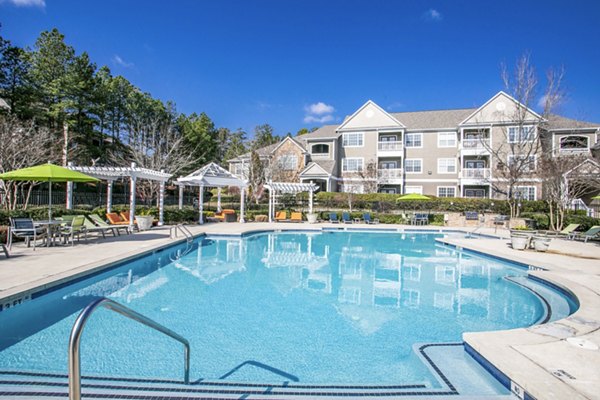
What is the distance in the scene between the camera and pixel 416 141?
35.7m

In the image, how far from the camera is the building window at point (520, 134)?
91.2ft

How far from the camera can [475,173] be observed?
1249 inches

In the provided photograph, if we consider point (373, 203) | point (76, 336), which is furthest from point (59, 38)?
point (76, 336)

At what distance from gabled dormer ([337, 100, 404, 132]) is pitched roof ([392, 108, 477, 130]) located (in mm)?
2139

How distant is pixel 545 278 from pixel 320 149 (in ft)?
105

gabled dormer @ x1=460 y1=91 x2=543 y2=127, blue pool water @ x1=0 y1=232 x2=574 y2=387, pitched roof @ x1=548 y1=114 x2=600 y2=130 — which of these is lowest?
blue pool water @ x1=0 y1=232 x2=574 y2=387

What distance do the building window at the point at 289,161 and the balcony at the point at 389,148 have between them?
356 inches

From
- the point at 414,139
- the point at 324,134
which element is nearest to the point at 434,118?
the point at 414,139

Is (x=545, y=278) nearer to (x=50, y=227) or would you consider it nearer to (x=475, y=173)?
(x=50, y=227)

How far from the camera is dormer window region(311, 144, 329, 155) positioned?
128ft

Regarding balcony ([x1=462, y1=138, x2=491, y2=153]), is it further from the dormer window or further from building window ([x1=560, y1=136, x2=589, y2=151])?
the dormer window

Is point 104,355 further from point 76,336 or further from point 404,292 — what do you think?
point 404,292

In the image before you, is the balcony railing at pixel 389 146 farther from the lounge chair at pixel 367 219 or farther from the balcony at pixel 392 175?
the lounge chair at pixel 367 219

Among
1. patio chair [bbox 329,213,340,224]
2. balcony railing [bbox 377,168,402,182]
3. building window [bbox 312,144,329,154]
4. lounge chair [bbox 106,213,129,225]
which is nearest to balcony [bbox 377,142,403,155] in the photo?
balcony railing [bbox 377,168,402,182]
